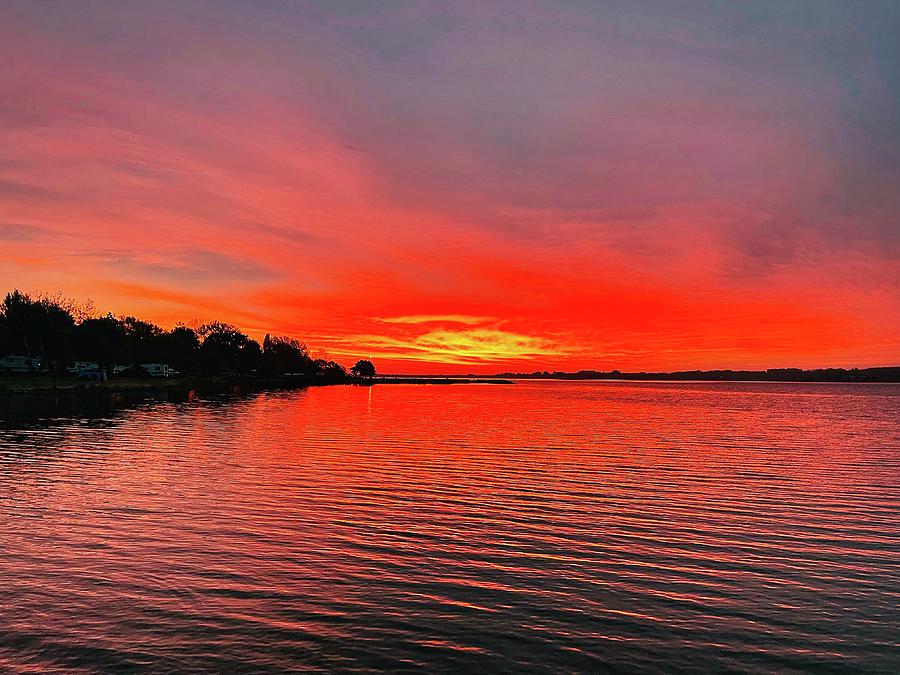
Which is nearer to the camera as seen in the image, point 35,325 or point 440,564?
point 440,564

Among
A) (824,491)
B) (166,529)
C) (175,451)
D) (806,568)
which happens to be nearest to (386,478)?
(166,529)

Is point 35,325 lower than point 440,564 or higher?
higher

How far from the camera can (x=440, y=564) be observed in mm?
21578

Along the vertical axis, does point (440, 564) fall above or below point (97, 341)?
below

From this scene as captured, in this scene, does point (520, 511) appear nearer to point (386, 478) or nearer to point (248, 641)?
point (386, 478)

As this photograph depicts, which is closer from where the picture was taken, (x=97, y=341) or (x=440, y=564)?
(x=440, y=564)

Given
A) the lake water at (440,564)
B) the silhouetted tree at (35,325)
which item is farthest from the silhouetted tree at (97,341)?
the lake water at (440,564)

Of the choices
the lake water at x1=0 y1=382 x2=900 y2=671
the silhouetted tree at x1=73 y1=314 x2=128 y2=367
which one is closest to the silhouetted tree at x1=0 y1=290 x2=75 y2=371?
the silhouetted tree at x1=73 y1=314 x2=128 y2=367

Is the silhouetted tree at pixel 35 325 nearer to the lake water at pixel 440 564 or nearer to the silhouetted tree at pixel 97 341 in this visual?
the silhouetted tree at pixel 97 341

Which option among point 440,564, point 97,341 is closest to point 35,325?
point 97,341

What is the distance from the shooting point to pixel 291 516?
93.0 ft

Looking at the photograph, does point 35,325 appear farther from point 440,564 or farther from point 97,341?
point 440,564

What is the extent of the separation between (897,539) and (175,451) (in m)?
46.7

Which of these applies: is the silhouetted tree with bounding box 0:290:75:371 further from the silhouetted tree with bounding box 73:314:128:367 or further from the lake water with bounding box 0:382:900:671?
the lake water with bounding box 0:382:900:671
